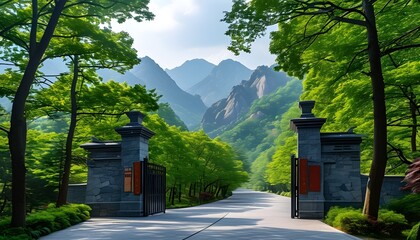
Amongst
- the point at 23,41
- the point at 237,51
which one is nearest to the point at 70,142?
the point at 23,41

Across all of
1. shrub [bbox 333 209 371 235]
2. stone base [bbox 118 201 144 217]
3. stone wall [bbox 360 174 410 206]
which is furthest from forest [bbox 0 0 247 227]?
stone wall [bbox 360 174 410 206]

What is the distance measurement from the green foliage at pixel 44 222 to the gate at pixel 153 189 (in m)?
3.40

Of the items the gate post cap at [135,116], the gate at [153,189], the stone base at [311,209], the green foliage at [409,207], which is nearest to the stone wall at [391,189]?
the stone base at [311,209]

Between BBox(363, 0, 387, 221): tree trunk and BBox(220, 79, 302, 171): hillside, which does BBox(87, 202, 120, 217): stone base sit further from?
BBox(220, 79, 302, 171): hillside

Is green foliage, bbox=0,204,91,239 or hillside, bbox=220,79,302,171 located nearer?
green foliage, bbox=0,204,91,239

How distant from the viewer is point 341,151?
18156 mm

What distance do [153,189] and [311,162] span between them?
301 inches

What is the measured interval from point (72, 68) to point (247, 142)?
452 ft

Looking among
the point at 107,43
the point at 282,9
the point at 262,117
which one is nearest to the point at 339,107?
the point at 282,9

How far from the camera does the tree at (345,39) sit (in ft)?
43.6

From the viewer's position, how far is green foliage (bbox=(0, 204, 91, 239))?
11.7 meters

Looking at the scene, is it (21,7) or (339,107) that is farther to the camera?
(339,107)

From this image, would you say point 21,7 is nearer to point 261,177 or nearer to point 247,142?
point 261,177

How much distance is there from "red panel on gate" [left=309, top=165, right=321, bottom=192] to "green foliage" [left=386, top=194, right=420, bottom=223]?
11.3 ft
